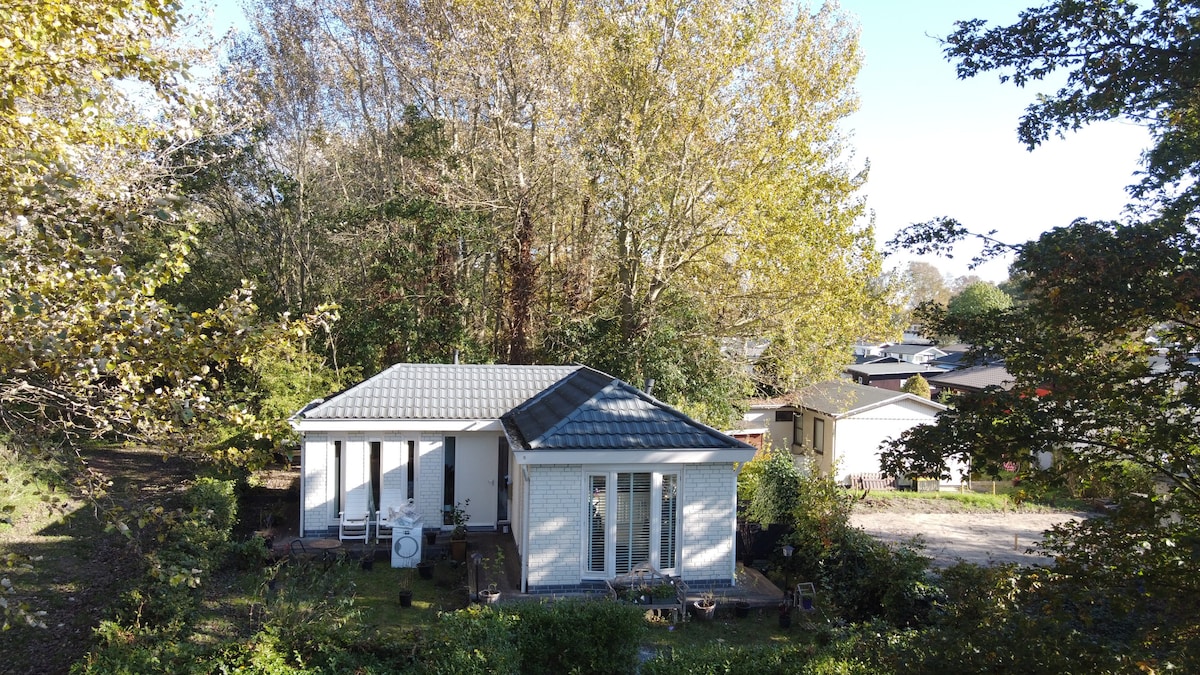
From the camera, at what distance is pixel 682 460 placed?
467 inches

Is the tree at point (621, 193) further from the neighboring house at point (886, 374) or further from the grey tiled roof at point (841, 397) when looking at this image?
the neighboring house at point (886, 374)

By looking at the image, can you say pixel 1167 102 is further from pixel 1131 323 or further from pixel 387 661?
pixel 387 661

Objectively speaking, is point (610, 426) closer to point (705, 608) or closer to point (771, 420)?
point (705, 608)

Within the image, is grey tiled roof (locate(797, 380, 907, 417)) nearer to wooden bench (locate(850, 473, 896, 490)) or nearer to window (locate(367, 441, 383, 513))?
wooden bench (locate(850, 473, 896, 490))

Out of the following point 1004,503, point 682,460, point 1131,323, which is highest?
point 1131,323

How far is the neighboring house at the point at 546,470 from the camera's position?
11727 mm

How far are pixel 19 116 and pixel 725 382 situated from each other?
59.9 ft

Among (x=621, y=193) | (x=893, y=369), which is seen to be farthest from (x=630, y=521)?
(x=893, y=369)

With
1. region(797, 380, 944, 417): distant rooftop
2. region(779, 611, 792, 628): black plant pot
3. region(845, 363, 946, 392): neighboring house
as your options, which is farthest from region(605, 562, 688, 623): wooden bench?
region(845, 363, 946, 392): neighboring house

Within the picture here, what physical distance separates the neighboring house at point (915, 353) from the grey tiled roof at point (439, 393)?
39.1 m

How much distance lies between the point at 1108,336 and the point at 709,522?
7611mm

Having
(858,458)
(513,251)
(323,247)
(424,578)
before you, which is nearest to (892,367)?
(858,458)

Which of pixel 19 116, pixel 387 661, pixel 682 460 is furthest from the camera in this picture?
pixel 682 460

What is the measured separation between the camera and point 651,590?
1123 cm
